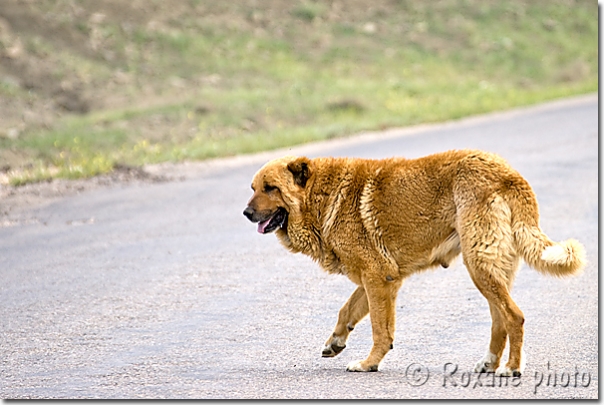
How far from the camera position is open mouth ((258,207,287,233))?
667cm

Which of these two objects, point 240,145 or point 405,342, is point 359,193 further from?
point 240,145

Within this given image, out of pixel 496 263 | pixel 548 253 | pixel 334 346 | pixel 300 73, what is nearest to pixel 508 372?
pixel 496 263

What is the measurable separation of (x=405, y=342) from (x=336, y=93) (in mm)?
21082

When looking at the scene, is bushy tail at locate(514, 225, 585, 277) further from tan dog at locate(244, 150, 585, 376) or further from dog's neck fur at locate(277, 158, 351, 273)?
dog's neck fur at locate(277, 158, 351, 273)

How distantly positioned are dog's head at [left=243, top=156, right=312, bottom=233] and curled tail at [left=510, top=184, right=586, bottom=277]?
1549mm

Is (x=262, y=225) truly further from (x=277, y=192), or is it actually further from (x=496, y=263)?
(x=496, y=263)

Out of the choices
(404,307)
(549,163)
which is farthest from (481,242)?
(549,163)

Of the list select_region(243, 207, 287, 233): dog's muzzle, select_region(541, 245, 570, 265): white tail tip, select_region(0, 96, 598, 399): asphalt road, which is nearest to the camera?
select_region(541, 245, 570, 265): white tail tip

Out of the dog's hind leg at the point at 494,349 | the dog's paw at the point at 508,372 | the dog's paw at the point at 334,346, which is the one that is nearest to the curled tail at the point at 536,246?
the dog's hind leg at the point at 494,349

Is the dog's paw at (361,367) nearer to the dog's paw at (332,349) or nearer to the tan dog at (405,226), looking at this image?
the tan dog at (405,226)

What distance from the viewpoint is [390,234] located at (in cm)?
638

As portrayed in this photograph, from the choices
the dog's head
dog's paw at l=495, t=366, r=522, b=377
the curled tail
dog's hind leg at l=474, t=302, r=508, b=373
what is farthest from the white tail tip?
the dog's head

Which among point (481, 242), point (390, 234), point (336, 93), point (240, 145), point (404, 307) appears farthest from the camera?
point (336, 93)

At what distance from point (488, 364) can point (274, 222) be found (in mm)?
1795
